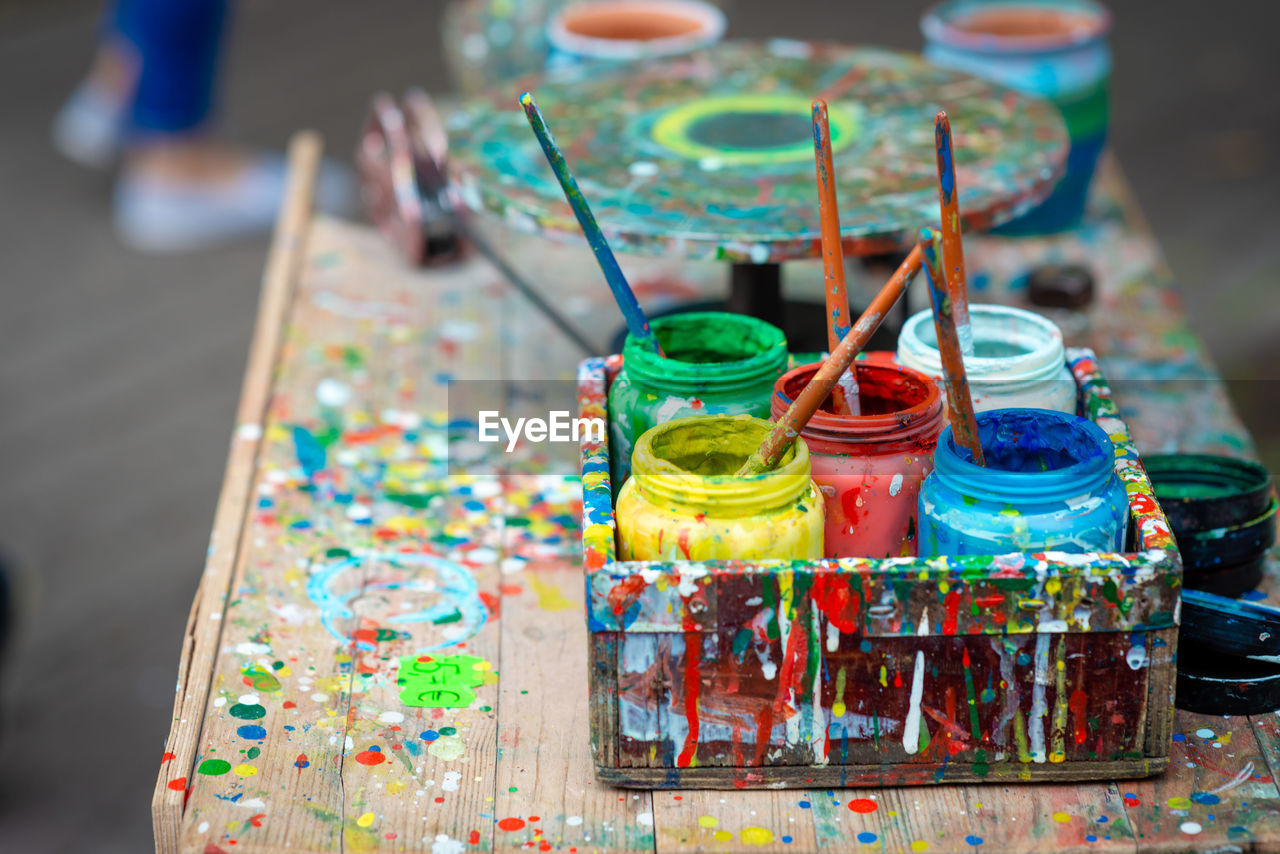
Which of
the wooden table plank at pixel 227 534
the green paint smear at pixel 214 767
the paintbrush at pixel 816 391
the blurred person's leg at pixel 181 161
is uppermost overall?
the paintbrush at pixel 816 391

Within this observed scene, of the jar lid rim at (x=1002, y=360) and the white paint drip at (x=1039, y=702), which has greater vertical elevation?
the jar lid rim at (x=1002, y=360)

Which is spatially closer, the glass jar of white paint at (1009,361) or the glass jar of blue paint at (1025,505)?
the glass jar of blue paint at (1025,505)

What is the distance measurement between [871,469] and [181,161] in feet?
9.27

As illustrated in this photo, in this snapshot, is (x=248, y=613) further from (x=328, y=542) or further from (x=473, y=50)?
(x=473, y=50)

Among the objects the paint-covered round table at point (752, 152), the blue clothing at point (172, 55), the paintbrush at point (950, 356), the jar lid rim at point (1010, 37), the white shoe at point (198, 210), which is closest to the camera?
the paintbrush at point (950, 356)

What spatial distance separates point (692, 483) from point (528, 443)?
735mm

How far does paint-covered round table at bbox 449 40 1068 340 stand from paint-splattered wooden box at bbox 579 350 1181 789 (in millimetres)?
473

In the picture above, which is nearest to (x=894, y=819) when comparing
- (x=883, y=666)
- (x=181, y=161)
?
(x=883, y=666)

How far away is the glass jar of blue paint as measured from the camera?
110cm

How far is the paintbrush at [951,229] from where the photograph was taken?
1096mm

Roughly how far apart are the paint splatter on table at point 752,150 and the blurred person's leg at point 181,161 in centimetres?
173

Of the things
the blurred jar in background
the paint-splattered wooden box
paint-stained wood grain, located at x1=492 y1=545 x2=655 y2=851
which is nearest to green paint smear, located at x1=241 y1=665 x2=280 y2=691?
paint-stained wood grain, located at x1=492 y1=545 x2=655 y2=851

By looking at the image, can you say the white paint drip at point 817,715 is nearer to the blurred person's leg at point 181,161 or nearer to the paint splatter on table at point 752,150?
the paint splatter on table at point 752,150

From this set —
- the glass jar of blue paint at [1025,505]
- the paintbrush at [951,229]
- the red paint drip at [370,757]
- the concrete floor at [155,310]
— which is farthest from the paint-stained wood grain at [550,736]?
the concrete floor at [155,310]
